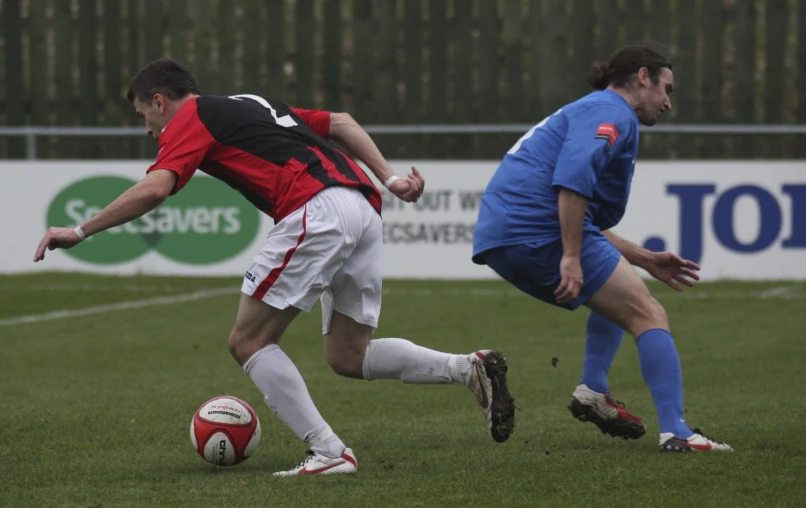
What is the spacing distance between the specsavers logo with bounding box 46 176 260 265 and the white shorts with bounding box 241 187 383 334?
8423mm

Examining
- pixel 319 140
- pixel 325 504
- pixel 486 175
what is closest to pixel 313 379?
pixel 319 140

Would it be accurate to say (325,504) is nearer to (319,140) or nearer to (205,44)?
(319,140)

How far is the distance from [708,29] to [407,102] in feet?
13.1

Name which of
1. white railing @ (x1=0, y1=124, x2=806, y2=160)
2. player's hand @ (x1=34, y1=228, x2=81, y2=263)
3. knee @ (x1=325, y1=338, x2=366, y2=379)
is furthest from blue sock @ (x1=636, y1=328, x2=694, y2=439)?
white railing @ (x1=0, y1=124, x2=806, y2=160)

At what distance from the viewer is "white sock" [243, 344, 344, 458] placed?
5176mm

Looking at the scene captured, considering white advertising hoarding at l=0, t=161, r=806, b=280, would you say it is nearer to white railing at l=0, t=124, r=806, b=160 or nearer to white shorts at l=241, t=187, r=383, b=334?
white railing at l=0, t=124, r=806, b=160

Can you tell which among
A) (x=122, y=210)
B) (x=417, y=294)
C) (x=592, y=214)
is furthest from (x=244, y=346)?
(x=417, y=294)

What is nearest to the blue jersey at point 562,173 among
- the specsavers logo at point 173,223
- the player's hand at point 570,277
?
the player's hand at point 570,277

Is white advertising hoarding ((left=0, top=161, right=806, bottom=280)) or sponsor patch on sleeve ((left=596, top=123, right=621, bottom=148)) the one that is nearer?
sponsor patch on sleeve ((left=596, top=123, right=621, bottom=148))

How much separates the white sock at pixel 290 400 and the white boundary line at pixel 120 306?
6.45 meters

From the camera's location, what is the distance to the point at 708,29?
55.1ft

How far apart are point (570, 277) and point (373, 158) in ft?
3.15

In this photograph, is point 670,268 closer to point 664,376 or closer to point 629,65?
point 664,376

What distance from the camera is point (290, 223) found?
519 cm
